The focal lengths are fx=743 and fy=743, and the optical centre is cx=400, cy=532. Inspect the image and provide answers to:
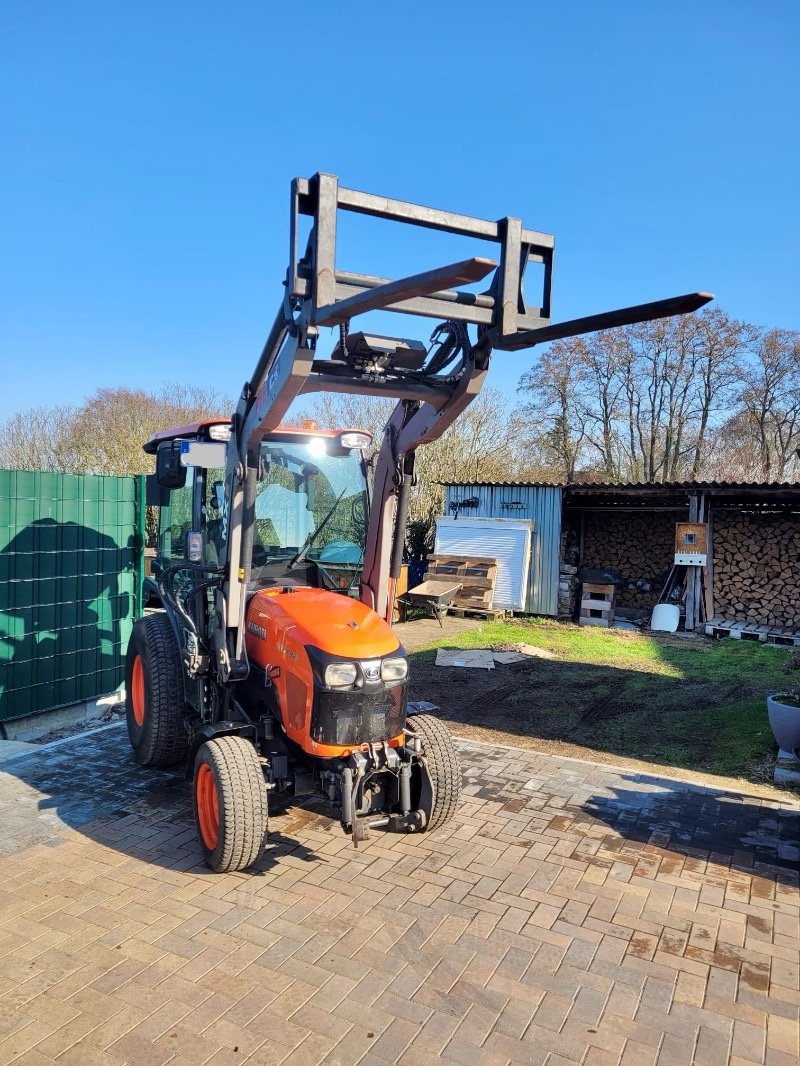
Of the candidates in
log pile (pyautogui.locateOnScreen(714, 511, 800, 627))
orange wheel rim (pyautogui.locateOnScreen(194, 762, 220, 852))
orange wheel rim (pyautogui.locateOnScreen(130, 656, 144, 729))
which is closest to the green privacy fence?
orange wheel rim (pyautogui.locateOnScreen(130, 656, 144, 729))

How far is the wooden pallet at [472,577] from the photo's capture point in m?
14.3

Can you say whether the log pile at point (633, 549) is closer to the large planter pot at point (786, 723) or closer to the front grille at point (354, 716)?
the large planter pot at point (786, 723)

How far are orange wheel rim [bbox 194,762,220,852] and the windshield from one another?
1.24m

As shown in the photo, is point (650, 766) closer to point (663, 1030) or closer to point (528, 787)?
point (528, 787)

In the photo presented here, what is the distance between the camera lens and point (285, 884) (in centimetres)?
393

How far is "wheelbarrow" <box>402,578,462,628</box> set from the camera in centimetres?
1355

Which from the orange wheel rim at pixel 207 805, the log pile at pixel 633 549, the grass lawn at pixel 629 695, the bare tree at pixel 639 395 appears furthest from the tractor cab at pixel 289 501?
the bare tree at pixel 639 395

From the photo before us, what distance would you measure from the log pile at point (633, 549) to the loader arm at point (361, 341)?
38.7 ft

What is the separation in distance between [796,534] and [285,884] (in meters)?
12.3

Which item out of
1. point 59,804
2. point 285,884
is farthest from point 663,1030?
point 59,804

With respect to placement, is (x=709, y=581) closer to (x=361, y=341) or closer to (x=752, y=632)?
(x=752, y=632)

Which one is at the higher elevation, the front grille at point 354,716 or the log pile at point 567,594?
the front grille at point 354,716

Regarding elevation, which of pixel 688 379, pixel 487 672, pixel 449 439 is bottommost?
pixel 487 672

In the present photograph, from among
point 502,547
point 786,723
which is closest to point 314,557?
point 786,723
